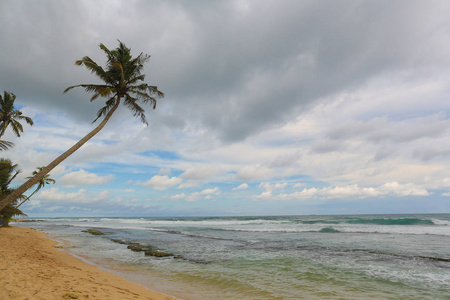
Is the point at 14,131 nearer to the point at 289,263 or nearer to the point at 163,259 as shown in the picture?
the point at 163,259

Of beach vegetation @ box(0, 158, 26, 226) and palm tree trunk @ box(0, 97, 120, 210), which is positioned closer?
palm tree trunk @ box(0, 97, 120, 210)

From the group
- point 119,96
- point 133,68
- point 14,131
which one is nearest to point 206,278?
point 119,96

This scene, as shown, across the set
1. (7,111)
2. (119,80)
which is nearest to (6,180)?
(7,111)

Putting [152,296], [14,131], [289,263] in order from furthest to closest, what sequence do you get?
[14,131] < [289,263] < [152,296]

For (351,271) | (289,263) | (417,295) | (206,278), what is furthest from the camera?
(289,263)

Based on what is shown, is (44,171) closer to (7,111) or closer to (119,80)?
(119,80)

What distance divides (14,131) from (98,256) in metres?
18.3

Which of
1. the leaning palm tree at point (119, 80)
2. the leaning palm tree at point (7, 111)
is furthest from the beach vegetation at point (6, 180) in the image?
the leaning palm tree at point (119, 80)

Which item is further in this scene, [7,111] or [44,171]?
[7,111]

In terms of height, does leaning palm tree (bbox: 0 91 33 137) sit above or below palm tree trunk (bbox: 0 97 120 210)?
above

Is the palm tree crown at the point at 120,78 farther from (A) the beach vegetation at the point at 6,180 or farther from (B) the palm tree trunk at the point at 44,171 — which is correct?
(A) the beach vegetation at the point at 6,180

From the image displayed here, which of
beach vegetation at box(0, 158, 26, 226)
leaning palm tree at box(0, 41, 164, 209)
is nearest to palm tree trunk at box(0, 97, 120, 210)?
leaning palm tree at box(0, 41, 164, 209)

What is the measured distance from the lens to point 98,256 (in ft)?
48.9

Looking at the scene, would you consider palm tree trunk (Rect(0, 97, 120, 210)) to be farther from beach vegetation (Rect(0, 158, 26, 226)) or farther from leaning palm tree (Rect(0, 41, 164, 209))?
beach vegetation (Rect(0, 158, 26, 226))
